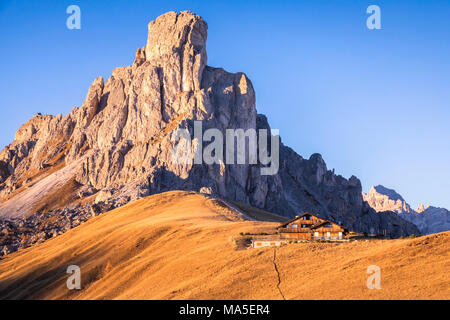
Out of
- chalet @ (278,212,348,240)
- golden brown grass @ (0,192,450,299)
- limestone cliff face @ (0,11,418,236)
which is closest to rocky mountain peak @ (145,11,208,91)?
limestone cliff face @ (0,11,418,236)

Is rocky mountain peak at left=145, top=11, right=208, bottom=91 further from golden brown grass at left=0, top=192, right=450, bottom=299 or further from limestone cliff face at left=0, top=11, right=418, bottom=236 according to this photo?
golden brown grass at left=0, top=192, right=450, bottom=299

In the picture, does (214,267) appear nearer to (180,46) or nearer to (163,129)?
(163,129)

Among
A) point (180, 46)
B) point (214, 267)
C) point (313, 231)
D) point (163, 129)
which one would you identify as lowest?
point (214, 267)

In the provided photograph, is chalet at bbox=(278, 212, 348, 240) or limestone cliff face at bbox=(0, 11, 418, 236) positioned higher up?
limestone cliff face at bbox=(0, 11, 418, 236)

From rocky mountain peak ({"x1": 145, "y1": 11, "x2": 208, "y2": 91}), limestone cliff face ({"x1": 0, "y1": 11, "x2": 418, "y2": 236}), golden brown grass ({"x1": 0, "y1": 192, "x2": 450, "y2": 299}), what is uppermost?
rocky mountain peak ({"x1": 145, "y1": 11, "x2": 208, "y2": 91})

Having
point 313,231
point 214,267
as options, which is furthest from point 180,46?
point 214,267

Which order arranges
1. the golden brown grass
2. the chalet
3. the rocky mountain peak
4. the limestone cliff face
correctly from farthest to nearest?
1. the rocky mountain peak
2. the limestone cliff face
3. the chalet
4. the golden brown grass

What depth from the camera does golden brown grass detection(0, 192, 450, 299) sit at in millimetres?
40500

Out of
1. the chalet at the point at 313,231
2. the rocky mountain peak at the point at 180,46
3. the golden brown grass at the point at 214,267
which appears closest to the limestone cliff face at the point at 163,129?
the rocky mountain peak at the point at 180,46

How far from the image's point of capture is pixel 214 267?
164 feet

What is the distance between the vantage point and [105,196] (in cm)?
14000

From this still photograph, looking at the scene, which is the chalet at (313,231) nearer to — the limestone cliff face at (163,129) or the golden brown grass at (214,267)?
the golden brown grass at (214,267)

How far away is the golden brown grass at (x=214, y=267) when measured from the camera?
40500 mm
